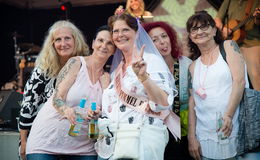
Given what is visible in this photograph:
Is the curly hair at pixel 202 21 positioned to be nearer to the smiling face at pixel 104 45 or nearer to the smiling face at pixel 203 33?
the smiling face at pixel 203 33

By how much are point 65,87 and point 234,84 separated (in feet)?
4.23

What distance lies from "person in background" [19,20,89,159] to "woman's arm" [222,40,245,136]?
133 cm

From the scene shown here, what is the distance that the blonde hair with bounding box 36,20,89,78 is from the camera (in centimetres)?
238

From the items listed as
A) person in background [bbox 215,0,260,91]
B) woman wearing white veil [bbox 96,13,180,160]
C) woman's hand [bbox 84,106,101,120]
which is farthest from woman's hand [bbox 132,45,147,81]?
person in background [bbox 215,0,260,91]

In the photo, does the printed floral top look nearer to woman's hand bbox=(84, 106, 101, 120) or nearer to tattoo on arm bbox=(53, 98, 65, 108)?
tattoo on arm bbox=(53, 98, 65, 108)

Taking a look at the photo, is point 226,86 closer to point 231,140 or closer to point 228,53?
point 228,53

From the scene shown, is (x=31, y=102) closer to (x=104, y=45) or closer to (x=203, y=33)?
(x=104, y=45)

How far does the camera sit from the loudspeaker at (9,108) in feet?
11.1

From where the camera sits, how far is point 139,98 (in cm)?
180

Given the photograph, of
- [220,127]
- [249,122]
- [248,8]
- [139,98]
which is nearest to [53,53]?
[139,98]

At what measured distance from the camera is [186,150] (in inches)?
92.0

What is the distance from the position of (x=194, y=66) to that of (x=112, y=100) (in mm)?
833

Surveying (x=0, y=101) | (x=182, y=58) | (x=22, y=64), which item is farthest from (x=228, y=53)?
(x=22, y=64)

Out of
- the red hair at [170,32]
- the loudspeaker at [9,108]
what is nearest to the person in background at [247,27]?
the red hair at [170,32]
